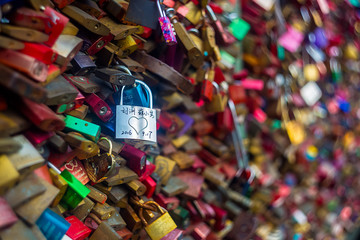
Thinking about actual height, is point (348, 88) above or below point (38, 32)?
below

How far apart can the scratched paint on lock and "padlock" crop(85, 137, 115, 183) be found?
0.06 meters

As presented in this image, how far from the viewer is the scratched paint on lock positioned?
3.29 ft

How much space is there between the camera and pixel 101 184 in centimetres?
106

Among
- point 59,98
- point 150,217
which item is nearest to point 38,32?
point 59,98

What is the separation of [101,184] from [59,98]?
0.35 metres

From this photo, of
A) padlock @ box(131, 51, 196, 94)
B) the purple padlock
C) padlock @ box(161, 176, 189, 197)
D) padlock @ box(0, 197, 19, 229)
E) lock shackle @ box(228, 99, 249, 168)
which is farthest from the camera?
the purple padlock

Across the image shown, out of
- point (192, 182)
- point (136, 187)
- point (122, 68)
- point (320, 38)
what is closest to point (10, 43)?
point (122, 68)

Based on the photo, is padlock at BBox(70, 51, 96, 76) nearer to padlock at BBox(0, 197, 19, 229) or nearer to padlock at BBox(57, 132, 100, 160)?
padlock at BBox(57, 132, 100, 160)

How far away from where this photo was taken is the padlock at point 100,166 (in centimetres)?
97

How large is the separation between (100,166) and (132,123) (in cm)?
16

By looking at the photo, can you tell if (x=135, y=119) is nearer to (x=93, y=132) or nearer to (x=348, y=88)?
(x=93, y=132)

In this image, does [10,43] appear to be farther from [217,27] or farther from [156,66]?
[217,27]

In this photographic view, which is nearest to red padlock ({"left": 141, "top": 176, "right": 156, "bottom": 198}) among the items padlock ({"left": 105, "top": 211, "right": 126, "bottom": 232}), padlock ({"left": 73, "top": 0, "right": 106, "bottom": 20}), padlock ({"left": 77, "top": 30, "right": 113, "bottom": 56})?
padlock ({"left": 105, "top": 211, "right": 126, "bottom": 232})

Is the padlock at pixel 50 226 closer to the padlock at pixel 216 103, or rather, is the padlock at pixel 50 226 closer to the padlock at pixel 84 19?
the padlock at pixel 84 19
